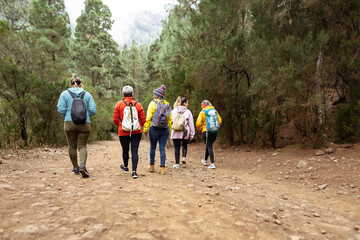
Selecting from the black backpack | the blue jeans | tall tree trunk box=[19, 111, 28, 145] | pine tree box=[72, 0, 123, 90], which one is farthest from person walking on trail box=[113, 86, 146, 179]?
pine tree box=[72, 0, 123, 90]

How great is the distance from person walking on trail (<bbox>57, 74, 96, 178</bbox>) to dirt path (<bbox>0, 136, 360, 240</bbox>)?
0.66 metres

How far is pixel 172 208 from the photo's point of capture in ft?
9.39

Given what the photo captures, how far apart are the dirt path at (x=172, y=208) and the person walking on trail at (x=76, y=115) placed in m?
0.66

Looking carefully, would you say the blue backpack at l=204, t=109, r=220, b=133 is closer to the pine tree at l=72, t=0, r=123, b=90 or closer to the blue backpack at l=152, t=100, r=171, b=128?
the blue backpack at l=152, t=100, r=171, b=128

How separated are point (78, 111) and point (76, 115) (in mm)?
98

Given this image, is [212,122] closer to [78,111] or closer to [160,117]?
[160,117]

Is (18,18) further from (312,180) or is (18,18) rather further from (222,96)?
(312,180)

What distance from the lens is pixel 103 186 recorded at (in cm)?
397

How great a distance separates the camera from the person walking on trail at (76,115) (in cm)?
461

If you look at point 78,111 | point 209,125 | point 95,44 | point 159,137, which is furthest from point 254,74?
point 95,44

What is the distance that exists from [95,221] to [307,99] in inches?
288

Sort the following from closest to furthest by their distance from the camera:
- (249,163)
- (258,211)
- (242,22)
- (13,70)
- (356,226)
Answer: (356,226), (258,211), (249,163), (13,70), (242,22)

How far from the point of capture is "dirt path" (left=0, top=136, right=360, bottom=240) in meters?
2.19

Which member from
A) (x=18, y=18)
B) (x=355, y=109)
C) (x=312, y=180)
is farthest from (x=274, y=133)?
(x=18, y=18)
